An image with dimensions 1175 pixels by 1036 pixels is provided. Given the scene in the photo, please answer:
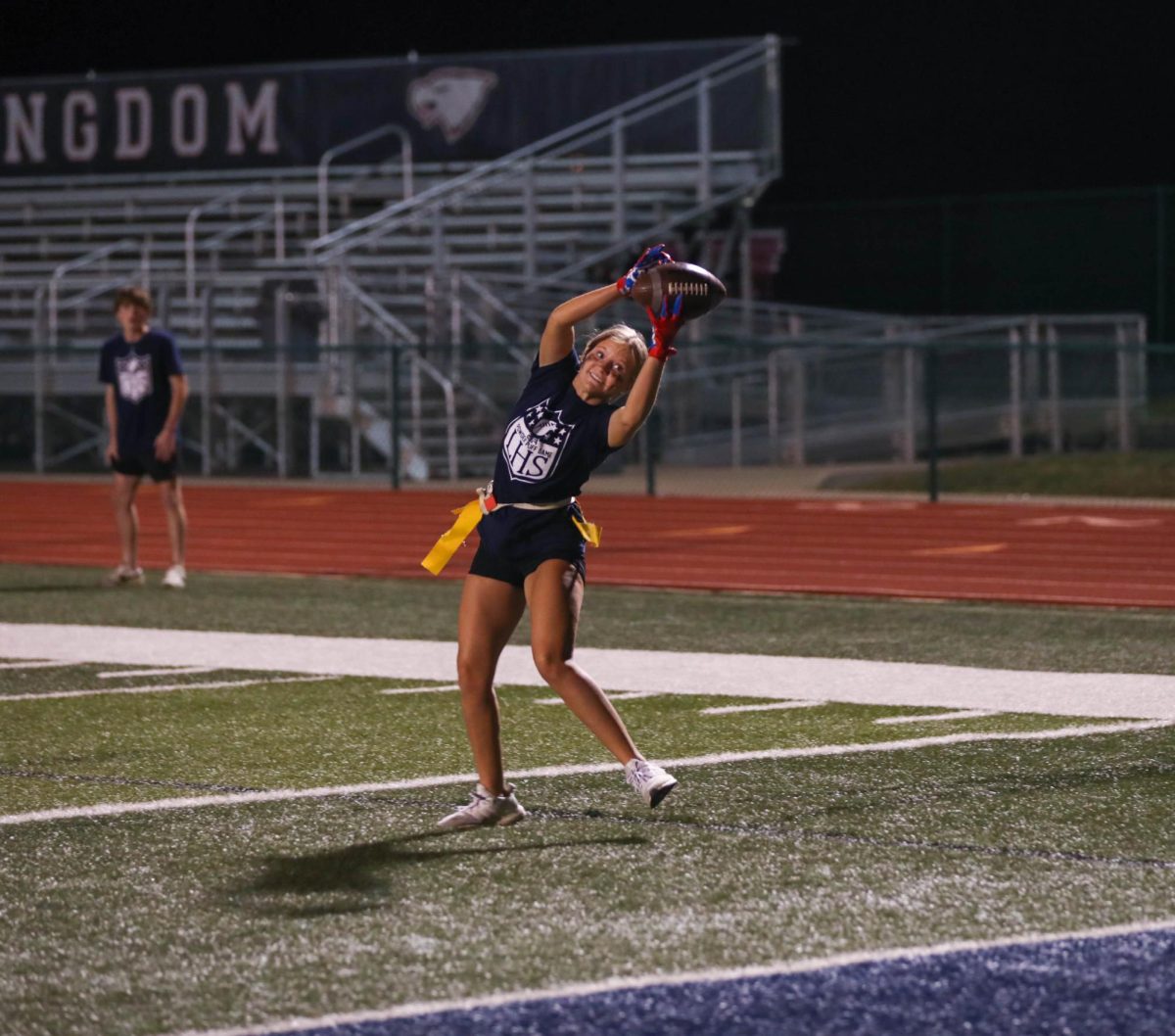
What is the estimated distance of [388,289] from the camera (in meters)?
26.1

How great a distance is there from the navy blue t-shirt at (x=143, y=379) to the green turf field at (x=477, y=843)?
144 inches

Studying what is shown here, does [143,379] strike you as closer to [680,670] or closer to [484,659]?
[680,670]

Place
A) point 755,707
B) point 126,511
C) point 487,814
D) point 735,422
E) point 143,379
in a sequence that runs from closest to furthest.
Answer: point 487,814, point 755,707, point 143,379, point 126,511, point 735,422

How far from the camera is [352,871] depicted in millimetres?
5566

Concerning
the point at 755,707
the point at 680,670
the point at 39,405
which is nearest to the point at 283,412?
the point at 39,405

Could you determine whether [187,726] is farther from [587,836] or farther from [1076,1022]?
[1076,1022]

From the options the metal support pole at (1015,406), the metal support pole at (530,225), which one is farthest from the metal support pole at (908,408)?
the metal support pole at (530,225)

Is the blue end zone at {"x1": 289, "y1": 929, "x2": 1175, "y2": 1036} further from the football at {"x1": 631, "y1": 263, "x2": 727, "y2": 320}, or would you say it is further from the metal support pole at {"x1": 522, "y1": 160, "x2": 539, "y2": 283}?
the metal support pole at {"x1": 522, "y1": 160, "x2": 539, "y2": 283}

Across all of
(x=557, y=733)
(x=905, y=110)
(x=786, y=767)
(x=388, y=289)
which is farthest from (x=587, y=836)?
(x=905, y=110)

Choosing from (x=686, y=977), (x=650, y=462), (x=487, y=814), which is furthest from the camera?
(x=650, y=462)

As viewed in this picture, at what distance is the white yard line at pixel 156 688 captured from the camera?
8.75 metres

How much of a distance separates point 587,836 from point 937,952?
1.46 meters

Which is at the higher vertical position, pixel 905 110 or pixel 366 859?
pixel 905 110

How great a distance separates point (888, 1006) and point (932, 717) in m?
3.81
